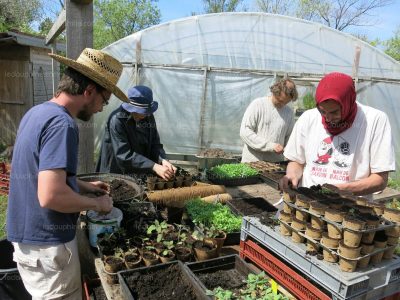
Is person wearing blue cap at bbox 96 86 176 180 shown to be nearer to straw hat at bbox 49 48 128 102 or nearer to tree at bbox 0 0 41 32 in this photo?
straw hat at bbox 49 48 128 102

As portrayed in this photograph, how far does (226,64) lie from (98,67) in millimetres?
6903

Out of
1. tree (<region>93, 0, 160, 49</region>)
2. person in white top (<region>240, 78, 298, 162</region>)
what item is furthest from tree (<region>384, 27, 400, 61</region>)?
person in white top (<region>240, 78, 298, 162</region>)

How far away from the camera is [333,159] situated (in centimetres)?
253

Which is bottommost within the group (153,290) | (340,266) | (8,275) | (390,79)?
(8,275)

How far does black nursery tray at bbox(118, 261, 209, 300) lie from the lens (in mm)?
2008

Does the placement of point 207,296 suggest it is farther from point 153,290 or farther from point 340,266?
point 340,266

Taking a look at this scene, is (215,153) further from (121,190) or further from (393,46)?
(393,46)

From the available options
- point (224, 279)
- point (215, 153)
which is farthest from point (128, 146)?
point (215, 153)

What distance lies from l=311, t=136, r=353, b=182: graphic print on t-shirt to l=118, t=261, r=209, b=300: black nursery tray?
1277 millimetres

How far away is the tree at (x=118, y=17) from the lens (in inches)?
1234

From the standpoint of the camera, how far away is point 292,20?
9023 millimetres

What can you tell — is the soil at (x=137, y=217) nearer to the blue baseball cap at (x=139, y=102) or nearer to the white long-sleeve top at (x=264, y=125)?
the blue baseball cap at (x=139, y=102)

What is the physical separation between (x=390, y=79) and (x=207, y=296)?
27.0 feet

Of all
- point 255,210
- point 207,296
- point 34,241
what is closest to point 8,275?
point 34,241
